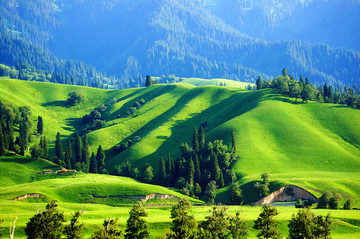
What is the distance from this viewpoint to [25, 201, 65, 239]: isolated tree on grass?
56938mm

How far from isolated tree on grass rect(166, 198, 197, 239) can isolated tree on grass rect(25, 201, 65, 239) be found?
1806 cm

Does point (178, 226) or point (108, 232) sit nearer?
point (108, 232)

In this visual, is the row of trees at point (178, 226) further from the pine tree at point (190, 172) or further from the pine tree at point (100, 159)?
the pine tree at point (100, 159)

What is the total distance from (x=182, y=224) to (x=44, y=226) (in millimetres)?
22327

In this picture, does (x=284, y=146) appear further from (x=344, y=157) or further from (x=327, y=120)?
(x=327, y=120)

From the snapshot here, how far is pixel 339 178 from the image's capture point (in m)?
127

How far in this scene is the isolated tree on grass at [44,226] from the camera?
187 ft

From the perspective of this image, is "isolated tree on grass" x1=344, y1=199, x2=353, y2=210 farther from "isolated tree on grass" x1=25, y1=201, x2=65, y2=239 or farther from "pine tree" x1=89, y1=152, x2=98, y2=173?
"pine tree" x1=89, y1=152, x2=98, y2=173

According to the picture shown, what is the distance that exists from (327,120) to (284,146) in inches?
1452

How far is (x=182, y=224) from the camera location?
61.4m

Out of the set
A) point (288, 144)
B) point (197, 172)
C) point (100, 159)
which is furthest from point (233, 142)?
point (100, 159)

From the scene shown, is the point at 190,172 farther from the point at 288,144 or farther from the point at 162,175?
the point at 288,144

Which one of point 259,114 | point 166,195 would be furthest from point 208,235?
point 259,114

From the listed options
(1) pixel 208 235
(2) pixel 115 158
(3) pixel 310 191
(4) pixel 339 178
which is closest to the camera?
(1) pixel 208 235
